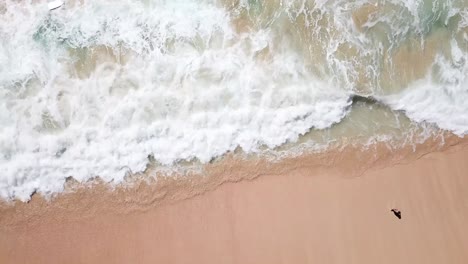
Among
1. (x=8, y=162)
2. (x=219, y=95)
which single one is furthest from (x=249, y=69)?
(x=8, y=162)

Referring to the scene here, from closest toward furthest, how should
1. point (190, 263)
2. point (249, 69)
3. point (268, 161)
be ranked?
point (190, 263) < point (268, 161) < point (249, 69)

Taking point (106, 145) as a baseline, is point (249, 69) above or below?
above

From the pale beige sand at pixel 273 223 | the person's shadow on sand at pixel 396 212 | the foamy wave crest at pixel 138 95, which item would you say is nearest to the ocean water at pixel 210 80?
the foamy wave crest at pixel 138 95

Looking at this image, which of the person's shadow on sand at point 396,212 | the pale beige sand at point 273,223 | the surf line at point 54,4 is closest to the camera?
the pale beige sand at point 273,223

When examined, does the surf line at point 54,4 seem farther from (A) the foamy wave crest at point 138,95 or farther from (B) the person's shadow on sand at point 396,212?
(B) the person's shadow on sand at point 396,212

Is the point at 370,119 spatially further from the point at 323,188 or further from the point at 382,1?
the point at 382,1
